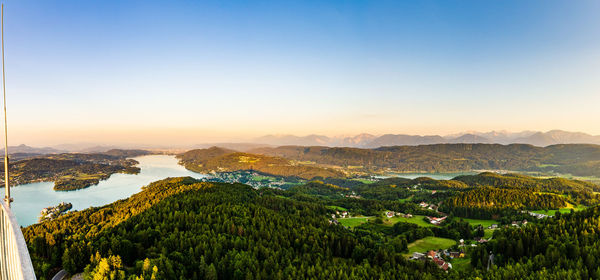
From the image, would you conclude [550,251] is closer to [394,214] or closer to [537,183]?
[394,214]

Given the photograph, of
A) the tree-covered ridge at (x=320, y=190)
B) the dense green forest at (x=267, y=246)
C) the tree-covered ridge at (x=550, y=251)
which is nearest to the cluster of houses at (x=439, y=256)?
the dense green forest at (x=267, y=246)

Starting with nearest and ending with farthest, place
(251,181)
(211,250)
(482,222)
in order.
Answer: (211,250) < (482,222) < (251,181)

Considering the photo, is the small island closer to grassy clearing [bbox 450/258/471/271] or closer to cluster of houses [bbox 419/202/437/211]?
grassy clearing [bbox 450/258/471/271]

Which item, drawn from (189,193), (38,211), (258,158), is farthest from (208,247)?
(258,158)

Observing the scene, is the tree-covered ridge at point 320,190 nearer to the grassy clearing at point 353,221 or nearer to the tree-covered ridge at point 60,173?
the grassy clearing at point 353,221

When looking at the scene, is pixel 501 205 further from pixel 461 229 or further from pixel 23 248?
pixel 23 248

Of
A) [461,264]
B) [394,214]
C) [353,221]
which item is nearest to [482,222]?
[394,214]

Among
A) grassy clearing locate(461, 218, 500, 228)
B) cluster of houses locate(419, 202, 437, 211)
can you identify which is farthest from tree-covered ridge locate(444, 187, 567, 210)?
grassy clearing locate(461, 218, 500, 228)
